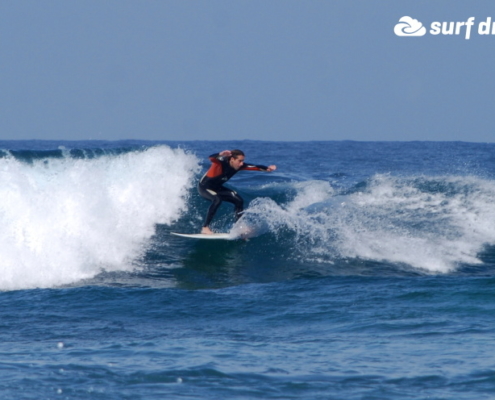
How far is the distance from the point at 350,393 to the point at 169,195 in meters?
10.2

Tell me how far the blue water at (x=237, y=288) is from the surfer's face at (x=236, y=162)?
46.3 inches

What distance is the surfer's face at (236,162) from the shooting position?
39.1 ft

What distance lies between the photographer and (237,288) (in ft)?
33.2

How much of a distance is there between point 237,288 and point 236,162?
8.42ft

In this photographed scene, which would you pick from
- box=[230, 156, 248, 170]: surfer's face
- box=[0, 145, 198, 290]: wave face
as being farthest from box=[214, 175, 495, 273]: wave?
box=[0, 145, 198, 290]: wave face

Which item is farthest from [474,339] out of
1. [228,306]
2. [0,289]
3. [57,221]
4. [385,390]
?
[57,221]

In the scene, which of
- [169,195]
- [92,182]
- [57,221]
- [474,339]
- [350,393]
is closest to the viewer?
[350,393]

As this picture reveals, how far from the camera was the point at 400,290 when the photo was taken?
31.4 ft

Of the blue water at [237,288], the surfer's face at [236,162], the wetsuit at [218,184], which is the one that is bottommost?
the blue water at [237,288]

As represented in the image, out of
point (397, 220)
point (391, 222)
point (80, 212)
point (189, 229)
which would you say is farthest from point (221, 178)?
point (397, 220)

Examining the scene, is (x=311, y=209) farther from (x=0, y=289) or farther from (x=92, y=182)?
(x=0, y=289)

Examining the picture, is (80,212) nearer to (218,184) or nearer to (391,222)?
(218,184)

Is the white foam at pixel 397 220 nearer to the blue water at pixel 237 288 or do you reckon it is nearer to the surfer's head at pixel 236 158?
the blue water at pixel 237 288

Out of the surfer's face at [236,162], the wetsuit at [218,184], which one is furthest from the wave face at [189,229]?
the surfer's face at [236,162]
